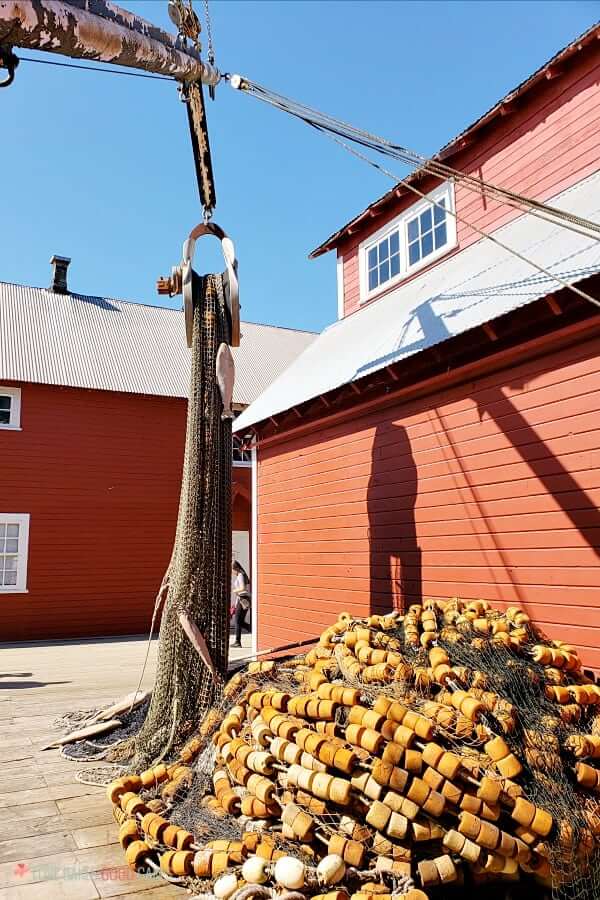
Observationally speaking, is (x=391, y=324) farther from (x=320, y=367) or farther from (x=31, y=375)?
(x=31, y=375)

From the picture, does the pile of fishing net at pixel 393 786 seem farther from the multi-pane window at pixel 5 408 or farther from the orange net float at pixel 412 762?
the multi-pane window at pixel 5 408

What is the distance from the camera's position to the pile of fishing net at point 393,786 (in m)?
2.75

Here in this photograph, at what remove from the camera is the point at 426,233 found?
9.02 metres

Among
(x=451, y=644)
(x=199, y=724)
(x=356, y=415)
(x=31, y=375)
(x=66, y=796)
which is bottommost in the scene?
(x=66, y=796)

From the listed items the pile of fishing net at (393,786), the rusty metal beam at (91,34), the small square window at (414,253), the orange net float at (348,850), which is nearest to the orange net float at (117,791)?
the pile of fishing net at (393,786)

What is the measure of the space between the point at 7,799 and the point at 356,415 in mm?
5004

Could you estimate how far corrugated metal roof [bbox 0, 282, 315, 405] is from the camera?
1631 centimetres

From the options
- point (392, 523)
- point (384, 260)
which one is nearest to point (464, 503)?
point (392, 523)

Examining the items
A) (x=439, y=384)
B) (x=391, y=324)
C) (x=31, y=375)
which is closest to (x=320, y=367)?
(x=391, y=324)

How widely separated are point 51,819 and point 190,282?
3.77 meters

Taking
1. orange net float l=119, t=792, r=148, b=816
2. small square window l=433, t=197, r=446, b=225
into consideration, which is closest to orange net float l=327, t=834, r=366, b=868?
orange net float l=119, t=792, r=148, b=816

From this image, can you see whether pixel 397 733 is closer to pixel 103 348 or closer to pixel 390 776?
pixel 390 776

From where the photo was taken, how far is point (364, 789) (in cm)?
284

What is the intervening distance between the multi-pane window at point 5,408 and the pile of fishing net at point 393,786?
13.3 meters
